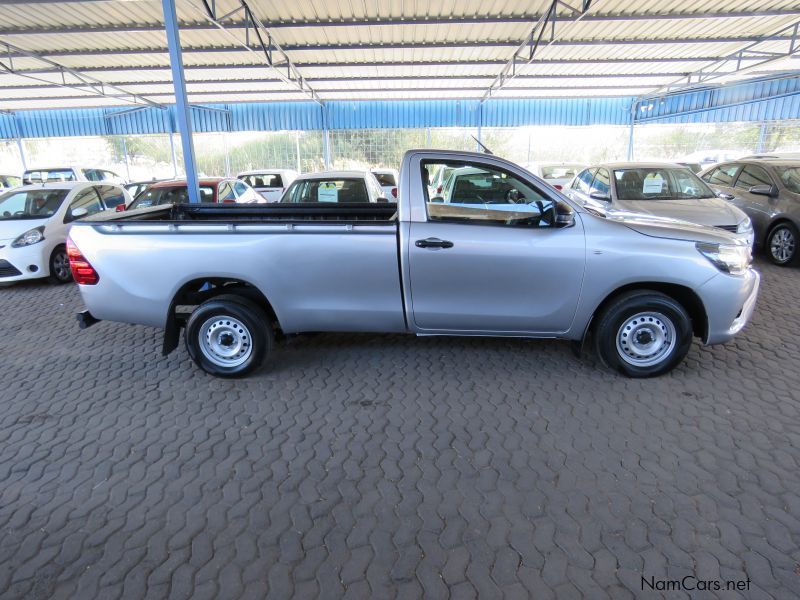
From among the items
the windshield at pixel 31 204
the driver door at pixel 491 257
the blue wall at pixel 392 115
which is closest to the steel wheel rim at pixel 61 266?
the windshield at pixel 31 204

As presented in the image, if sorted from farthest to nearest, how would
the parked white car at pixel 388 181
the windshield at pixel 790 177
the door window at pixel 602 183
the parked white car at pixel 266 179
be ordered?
the parked white car at pixel 266 179, the parked white car at pixel 388 181, the windshield at pixel 790 177, the door window at pixel 602 183

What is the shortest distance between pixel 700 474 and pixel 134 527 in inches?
130

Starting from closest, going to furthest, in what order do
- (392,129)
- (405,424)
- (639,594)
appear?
1. (639,594)
2. (405,424)
3. (392,129)

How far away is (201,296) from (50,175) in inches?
670

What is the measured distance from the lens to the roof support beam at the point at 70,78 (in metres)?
12.6

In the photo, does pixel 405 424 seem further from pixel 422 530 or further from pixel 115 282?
pixel 115 282

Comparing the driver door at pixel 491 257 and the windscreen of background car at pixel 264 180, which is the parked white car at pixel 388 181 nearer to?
the windscreen of background car at pixel 264 180

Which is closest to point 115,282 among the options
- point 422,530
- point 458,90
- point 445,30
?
point 422,530

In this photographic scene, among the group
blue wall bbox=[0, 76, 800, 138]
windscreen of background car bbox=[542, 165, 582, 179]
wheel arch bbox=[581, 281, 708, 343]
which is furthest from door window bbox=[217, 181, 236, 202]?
blue wall bbox=[0, 76, 800, 138]

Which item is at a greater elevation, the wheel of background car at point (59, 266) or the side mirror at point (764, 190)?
the side mirror at point (764, 190)

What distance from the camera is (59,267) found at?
782 cm

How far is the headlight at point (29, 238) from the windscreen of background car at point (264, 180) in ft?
28.0

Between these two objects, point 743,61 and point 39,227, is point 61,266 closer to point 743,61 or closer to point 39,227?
point 39,227

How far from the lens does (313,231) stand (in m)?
4.00
